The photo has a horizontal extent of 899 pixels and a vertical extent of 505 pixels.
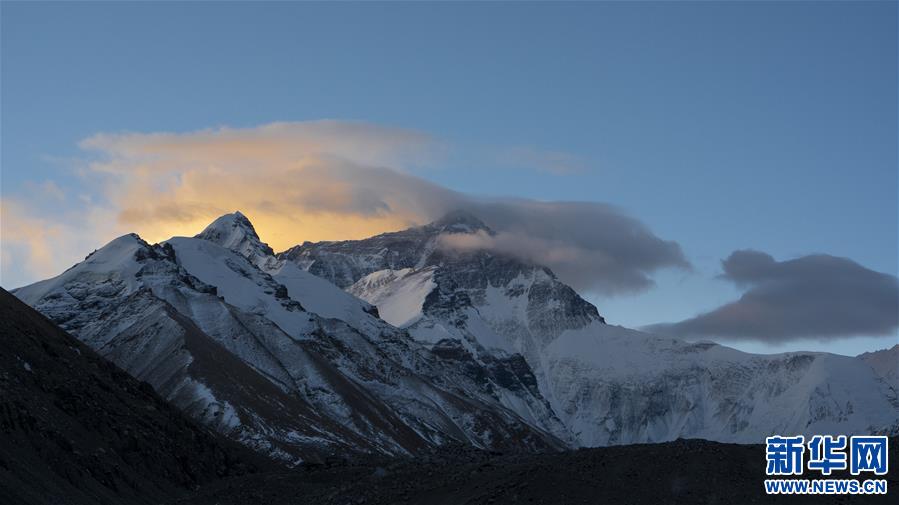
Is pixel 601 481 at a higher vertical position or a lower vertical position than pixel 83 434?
lower

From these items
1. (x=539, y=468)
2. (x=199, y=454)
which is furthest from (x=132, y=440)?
(x=539, y=468)

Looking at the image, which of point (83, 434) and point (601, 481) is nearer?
point (601, 481)

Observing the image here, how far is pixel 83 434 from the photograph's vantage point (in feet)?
482

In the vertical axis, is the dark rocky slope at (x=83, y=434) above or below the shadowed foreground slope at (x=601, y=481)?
above

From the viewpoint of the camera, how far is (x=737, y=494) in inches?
3686

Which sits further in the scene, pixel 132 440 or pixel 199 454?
pixel 199 454

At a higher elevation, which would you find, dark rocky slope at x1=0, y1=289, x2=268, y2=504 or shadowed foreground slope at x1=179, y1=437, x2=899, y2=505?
dark rocky slope at x1=0, y1=289, x2=268, y2=504

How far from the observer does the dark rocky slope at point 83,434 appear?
12962 cm

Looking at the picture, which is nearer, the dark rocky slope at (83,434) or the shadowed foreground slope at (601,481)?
the shadowed foreground slope at (601,481)

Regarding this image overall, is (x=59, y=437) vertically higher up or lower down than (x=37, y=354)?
lower down

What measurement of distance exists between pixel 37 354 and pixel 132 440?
48.3 ft

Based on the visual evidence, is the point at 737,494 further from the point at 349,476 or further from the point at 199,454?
the point at 199,454

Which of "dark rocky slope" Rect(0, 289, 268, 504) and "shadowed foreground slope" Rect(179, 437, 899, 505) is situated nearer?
"shadowed foreground slope" Rect(179, 437, 899, 505)

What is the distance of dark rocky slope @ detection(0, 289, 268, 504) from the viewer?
425 ft
